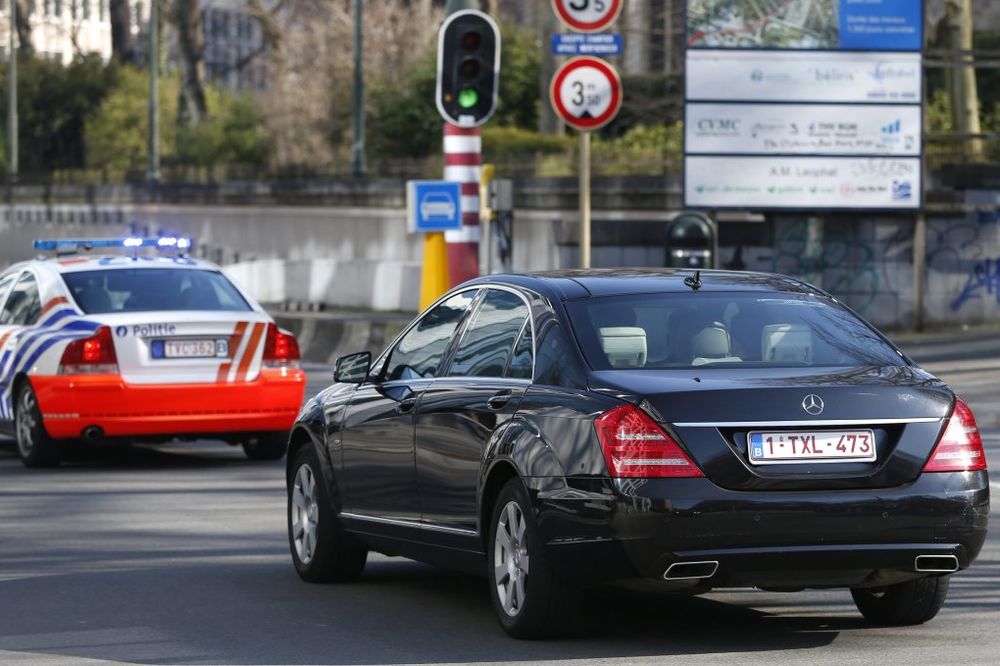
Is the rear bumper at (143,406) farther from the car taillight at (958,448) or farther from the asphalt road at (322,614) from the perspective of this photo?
the car taillight at (958,448)

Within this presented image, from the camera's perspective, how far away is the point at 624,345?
822cm

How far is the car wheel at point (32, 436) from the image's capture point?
50.5 feet

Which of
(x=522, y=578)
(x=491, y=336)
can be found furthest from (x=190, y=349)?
(x=522, y=578)

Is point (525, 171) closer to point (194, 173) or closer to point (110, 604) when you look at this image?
point (194, 173)

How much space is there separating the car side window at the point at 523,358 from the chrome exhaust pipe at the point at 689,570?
104 cm

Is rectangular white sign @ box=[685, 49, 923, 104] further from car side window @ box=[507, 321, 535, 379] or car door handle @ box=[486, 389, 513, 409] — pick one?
car door handle @ box=[486, 389, 513, 409]

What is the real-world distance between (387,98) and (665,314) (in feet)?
141

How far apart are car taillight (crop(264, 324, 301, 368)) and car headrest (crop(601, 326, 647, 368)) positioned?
752 cm

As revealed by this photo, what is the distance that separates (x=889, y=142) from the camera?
2891 cm

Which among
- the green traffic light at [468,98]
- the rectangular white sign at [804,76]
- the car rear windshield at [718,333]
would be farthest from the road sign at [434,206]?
the car rear windshield at [718,333]

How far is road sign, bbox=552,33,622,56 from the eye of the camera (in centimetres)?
1977

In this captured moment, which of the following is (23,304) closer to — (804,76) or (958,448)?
(958,448)

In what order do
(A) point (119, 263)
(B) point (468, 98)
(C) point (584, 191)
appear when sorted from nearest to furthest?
(A) point (119, 263) → (C) point (584, 191) → (B) point (468, 98)

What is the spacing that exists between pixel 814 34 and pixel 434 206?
9400mm
